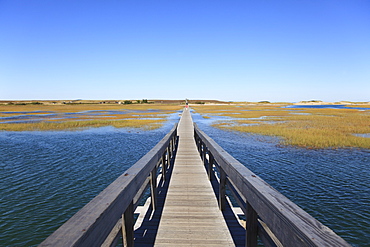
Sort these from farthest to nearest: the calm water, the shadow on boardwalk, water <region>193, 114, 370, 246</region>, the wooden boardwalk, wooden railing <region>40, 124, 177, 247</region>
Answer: water <region>193, 114, 370, 246</region>, the calm water, the shadow on boardwalk, the wooden boardwalk, wooden railing <region>40, 124, 177, 247</region>

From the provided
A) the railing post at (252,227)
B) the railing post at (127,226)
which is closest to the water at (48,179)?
the railing post at (127,226)

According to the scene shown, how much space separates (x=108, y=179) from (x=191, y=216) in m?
5.88

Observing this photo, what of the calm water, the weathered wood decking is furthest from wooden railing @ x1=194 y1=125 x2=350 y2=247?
the calm water

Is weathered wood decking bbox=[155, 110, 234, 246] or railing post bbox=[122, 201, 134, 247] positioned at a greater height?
railing post bbox=[122, 201, 134, 247]

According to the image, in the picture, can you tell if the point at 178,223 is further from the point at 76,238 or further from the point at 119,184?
the point at 76,238

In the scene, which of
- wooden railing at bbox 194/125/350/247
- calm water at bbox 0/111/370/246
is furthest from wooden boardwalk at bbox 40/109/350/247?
calm water at bbox 0/111/370/246

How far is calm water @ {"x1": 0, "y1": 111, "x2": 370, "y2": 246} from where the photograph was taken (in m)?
6.10

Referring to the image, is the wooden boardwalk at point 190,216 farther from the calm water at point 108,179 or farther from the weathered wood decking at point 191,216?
the calm water at point 108,179

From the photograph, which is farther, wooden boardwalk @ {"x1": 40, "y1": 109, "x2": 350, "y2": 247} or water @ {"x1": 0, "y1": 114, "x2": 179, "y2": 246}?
water @ {"x1": 0, "y1": 114, "x2": 179, "y2": 246}

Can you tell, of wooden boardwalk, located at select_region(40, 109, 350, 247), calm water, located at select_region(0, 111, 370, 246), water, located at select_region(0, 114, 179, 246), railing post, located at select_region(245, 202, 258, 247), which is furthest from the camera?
calm water, located at select_region(0, 111, 370, 246)

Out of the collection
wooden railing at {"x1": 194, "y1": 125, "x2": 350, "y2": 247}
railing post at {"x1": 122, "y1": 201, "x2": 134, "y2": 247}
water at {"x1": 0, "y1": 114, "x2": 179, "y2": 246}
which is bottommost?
water at {"x1": 0, "y1": 114, "x2": 179, "y2": 246}

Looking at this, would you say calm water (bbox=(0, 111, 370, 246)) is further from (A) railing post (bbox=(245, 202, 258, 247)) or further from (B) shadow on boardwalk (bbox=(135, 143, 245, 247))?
(A) railing post (bbox=(245, 202, 258, 247))

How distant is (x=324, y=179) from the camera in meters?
9.23

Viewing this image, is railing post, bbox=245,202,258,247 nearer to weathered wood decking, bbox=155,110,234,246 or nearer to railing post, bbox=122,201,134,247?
weathered wood decking, bbox=155,110,234,246
